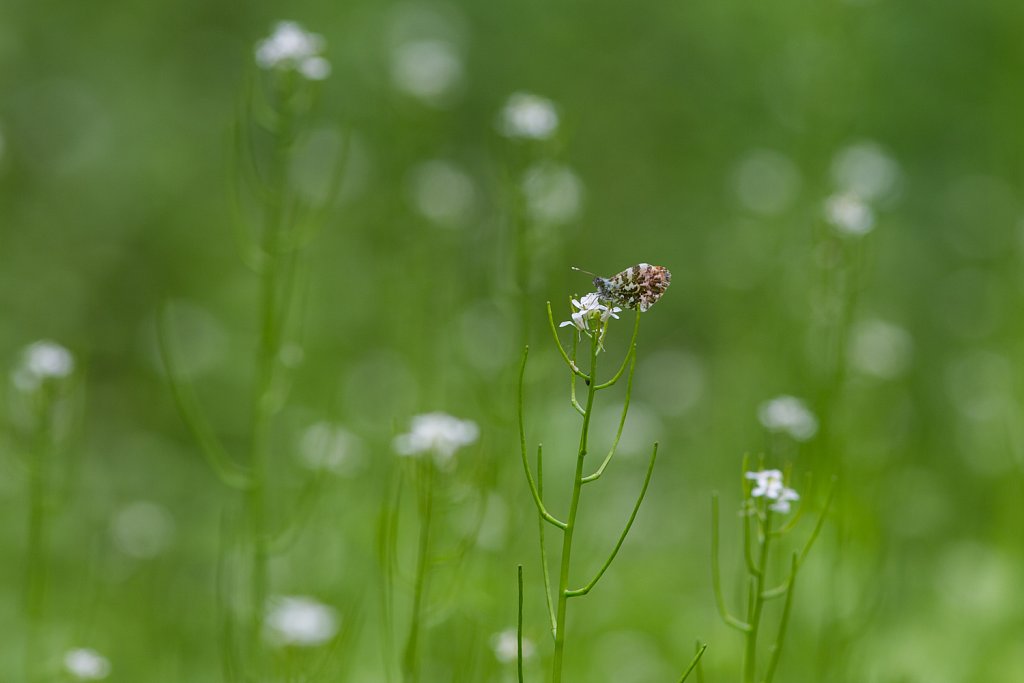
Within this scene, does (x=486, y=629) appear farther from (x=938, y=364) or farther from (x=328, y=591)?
(x=938, y=364)

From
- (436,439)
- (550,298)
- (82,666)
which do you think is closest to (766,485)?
(436,439)

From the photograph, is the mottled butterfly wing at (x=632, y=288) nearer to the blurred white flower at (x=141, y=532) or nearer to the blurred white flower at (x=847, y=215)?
the blurred white flower at (x=847, y=215)

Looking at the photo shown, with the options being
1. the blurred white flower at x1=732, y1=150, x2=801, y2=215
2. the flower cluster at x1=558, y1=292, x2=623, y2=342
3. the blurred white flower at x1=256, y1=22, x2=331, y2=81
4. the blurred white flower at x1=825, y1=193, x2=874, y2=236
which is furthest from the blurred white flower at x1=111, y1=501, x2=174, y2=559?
the blurred white flower at x1=732, y1=150, x2=801, y2=215

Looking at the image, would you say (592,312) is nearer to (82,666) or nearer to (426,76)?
(82,666)

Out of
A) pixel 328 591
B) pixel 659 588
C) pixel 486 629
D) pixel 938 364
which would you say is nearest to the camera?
pixel 486 629

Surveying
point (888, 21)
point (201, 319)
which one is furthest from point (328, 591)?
point (888, 21)

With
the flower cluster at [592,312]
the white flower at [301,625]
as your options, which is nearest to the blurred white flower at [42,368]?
the white flower at [301,625]
